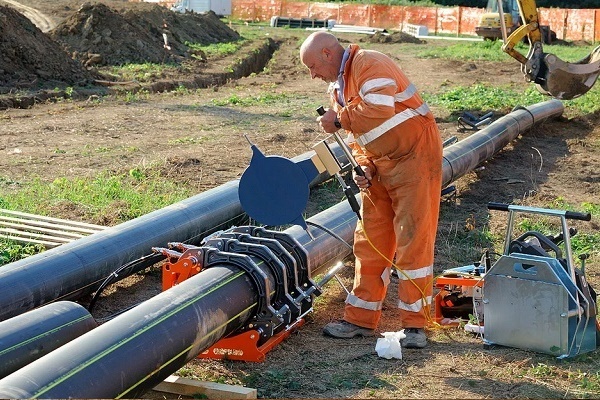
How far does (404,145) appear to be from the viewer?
242 inches

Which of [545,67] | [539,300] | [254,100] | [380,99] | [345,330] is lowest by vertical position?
[345,330]

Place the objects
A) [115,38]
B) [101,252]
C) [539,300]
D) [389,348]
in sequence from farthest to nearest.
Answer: [115,38]
[101,252]
[389,348]
[539,300]

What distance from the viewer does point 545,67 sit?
44.8ft

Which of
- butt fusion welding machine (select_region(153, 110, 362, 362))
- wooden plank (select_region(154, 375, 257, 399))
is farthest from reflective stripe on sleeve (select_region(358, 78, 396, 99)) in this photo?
wooden plank (select_region(154, 375, 257, 399))

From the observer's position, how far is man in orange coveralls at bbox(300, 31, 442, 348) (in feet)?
19.8

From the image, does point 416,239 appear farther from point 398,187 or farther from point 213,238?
point 213,238

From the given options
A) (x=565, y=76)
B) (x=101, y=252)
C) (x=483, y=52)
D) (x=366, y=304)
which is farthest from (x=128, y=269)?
(x=483, y=52)

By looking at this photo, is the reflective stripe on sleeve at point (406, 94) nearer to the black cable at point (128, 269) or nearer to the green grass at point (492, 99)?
the black cable at point (128, 269)

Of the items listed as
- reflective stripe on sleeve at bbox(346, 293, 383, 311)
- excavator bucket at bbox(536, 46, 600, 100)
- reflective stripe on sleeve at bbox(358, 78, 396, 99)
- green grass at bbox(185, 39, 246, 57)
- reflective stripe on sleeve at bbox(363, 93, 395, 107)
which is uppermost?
→ reflective stripe on sleeve at bbox(358, 78, 396, 99)

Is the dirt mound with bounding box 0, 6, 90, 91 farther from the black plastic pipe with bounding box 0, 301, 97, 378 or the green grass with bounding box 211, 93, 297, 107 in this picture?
the black plastic pipe with bounding box 0, 301, 97, 378

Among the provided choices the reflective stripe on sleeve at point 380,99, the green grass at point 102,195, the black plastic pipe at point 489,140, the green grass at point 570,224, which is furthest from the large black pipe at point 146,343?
the black plastic pipe at point 489,140

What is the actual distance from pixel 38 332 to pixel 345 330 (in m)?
2.29

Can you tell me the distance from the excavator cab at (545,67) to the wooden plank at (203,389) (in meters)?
9.65

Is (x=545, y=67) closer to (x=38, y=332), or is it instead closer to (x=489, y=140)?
(x=489, y=140)
